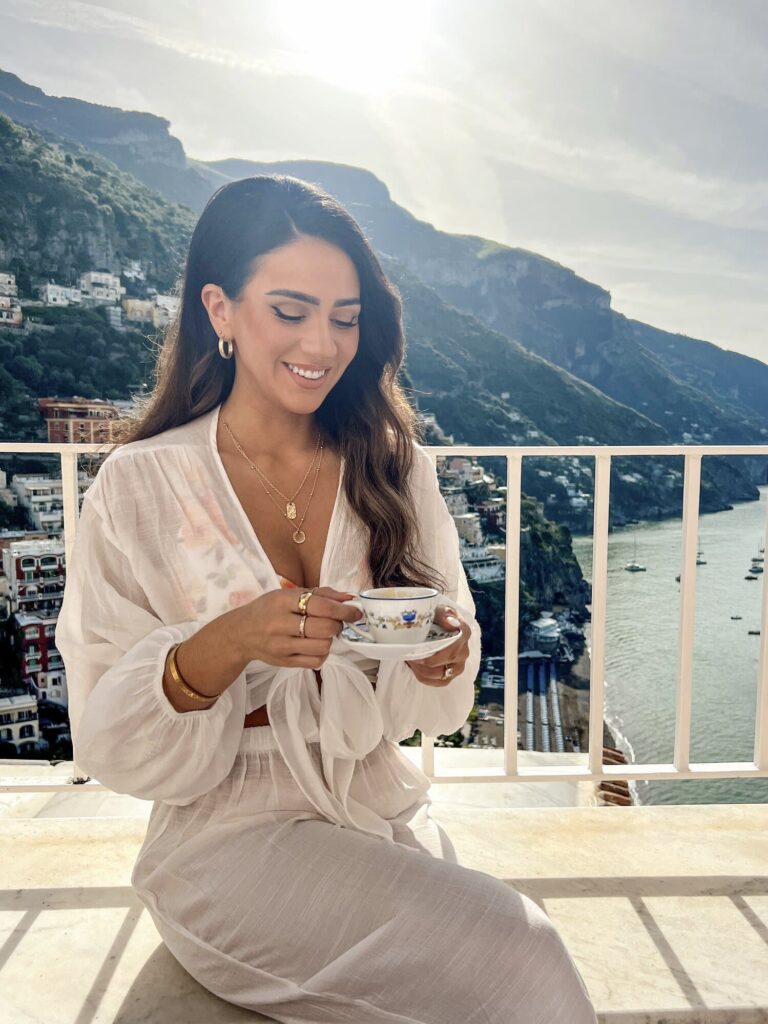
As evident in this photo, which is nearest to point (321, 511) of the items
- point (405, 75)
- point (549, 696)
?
point (549, 696)

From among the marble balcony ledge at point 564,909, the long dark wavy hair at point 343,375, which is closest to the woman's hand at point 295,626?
the long dark wavy hair at point 343,375

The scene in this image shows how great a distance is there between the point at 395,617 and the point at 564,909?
1.02m

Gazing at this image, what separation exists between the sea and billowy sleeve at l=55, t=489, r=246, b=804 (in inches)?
605

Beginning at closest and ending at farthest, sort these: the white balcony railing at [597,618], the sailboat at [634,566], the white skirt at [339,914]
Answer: the white skirt at [339,914] → the white balcony railing at [597,618] → the sailboat at [634,566]

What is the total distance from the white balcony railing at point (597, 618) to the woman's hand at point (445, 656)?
0.78 metres

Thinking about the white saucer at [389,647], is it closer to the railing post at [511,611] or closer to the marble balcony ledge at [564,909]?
the marble balcony ledge at [564,909]

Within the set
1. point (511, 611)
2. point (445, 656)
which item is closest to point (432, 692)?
point (445, 656)

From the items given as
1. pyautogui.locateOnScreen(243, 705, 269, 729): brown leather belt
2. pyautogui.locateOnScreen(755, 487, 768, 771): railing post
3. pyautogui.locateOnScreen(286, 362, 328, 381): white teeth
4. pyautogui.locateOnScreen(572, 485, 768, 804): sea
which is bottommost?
pyautogui.locateOnScreen(572, 485, 768, 804): sea

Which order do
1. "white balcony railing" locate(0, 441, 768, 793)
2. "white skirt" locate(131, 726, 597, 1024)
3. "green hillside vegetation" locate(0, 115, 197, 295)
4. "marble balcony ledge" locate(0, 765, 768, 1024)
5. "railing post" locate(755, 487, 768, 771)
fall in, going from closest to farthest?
"white skirt" locate(131, 726, 597, 1024) → "marble balcony ledge" locate(0, 765, 768, 1024) → "white balcony railing" locate(0, 441, 768, 793) → "railing post" locate(755, 487, 768, 771) → "green hillside vegetation" locate(0, 115, 197, 295)

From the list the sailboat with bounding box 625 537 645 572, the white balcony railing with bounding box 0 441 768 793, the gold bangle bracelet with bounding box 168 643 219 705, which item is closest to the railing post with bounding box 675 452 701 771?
the white balcony railing with bounding box 0 441 768 793

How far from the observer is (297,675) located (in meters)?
1.14

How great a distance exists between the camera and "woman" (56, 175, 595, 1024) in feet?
2.97

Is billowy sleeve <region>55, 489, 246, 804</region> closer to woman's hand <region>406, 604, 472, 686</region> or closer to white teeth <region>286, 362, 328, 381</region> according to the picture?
woman's hand <region>406, 604, 472, 686</region>

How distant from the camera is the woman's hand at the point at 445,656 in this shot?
40.3 inches
